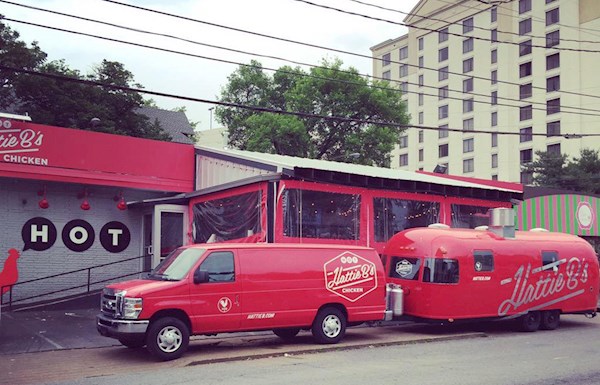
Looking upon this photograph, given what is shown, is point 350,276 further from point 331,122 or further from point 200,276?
point 331,122

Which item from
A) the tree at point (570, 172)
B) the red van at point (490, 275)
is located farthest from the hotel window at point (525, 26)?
the red van at point (490, 275)

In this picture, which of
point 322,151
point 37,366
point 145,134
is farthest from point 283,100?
point 37,366

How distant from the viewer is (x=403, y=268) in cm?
1638

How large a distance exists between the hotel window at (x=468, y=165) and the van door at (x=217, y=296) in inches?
2646

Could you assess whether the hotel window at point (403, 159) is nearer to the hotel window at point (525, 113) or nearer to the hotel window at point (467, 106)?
the hotel window at point (467, 106)

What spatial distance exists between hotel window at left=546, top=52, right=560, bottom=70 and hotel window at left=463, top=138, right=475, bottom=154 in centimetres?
1318

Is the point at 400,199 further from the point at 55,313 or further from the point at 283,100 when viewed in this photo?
the point at 283,100

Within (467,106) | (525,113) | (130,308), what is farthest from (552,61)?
(130,308)

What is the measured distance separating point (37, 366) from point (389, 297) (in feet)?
26.4

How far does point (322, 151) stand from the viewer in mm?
49500

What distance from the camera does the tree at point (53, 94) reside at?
34750mm

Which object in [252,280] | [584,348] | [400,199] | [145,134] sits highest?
[145,134]

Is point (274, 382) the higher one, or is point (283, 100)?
point (283, 100)

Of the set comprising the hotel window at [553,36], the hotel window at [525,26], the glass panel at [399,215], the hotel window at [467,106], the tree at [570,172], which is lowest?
the glass panel at [399,215]
